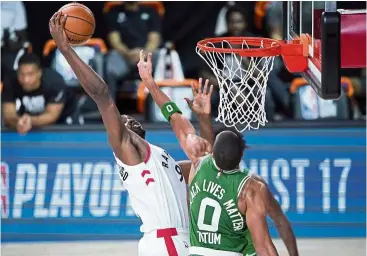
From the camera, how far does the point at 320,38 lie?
6273mm

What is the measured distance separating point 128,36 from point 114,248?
2.67 m

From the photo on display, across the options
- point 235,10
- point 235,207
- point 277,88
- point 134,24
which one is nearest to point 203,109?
point 235,207

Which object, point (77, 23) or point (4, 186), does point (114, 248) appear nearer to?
point (4, 186)

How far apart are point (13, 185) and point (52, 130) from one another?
730 mm

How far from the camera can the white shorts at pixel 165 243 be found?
628 centimetres

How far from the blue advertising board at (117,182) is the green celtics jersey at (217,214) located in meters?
4.31

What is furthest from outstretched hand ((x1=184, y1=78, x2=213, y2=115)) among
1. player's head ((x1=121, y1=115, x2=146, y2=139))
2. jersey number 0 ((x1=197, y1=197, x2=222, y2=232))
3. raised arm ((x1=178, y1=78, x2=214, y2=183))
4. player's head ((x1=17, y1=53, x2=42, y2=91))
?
player's head ((x1=17, y1=53, x2=42, y2=91))

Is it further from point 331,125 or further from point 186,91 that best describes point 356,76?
point 186,91

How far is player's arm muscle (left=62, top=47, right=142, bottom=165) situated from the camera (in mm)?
6020

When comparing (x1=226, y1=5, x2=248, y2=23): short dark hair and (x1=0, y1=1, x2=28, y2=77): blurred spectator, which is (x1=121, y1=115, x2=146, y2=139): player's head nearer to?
(x1=0, y1=1, x2=28, y2=77): blurred spectator

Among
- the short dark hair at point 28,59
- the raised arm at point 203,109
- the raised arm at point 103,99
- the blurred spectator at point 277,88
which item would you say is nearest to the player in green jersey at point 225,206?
the raised arm at point 103,99

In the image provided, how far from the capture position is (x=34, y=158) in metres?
10.4

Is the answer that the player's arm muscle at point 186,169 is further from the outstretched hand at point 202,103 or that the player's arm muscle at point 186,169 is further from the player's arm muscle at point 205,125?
the outstretched hand at point 202,103

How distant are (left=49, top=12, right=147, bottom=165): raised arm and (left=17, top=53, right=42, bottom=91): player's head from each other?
456 cm
